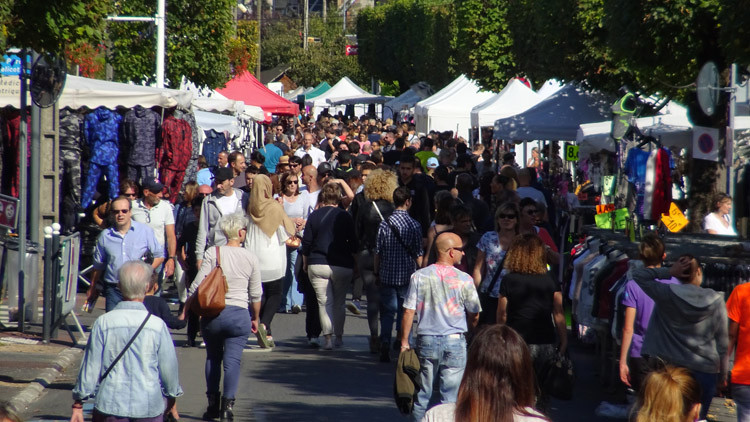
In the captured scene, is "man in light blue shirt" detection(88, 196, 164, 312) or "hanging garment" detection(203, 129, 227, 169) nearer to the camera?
"man in light blue shirt" detection(88, 196, 164, 312)

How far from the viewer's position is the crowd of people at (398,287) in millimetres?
5824

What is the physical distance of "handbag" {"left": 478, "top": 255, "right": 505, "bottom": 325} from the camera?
8359 millimetres

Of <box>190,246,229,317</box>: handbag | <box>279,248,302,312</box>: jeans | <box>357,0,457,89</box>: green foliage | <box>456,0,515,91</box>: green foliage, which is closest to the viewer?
<box>190,246,229,317</box>: handbag

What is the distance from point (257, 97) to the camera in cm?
3325

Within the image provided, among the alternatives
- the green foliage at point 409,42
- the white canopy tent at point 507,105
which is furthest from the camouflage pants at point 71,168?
the green foliage at point 409,42

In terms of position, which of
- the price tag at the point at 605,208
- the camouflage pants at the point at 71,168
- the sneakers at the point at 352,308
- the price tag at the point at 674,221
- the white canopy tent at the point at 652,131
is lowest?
the sneakers at the point at 352,308

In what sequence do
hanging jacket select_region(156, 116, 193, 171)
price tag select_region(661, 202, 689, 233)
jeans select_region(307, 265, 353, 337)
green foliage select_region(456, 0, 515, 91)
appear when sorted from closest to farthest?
jeans select_region(307, 265, 353, 337)
price tag select_region(661, 202, 689, 233)
hanging jacket select_region(156, 116, 193, 171)
green foliage select_region(456, 0, 515, 91)

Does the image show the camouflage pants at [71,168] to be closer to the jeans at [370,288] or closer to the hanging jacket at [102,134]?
the hanging jacket at [102,134]

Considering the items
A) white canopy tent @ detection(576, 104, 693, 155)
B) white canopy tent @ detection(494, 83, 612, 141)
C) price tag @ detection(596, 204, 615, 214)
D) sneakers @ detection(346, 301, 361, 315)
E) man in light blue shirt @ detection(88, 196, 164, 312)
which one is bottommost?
sneakers @ detection(346, 301, 361, 315)

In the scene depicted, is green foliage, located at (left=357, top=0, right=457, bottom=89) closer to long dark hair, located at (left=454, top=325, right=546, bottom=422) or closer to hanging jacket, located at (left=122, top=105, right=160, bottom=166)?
hanging jacket, located at (left=122, top=105, right=160, bottom=166)

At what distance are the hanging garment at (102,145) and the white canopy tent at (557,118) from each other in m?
7.44

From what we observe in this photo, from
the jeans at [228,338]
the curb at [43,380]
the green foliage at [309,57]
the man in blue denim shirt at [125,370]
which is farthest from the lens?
the green foliage at [309,57]

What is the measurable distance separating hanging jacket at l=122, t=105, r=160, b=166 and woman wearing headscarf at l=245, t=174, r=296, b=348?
3816 mm

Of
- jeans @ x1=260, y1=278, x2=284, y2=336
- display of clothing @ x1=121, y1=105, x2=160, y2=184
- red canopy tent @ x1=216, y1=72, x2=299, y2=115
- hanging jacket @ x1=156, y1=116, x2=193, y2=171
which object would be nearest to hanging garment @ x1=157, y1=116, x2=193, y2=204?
hanging jacket @ x1=156, y1=116, x2=193, y2=171
